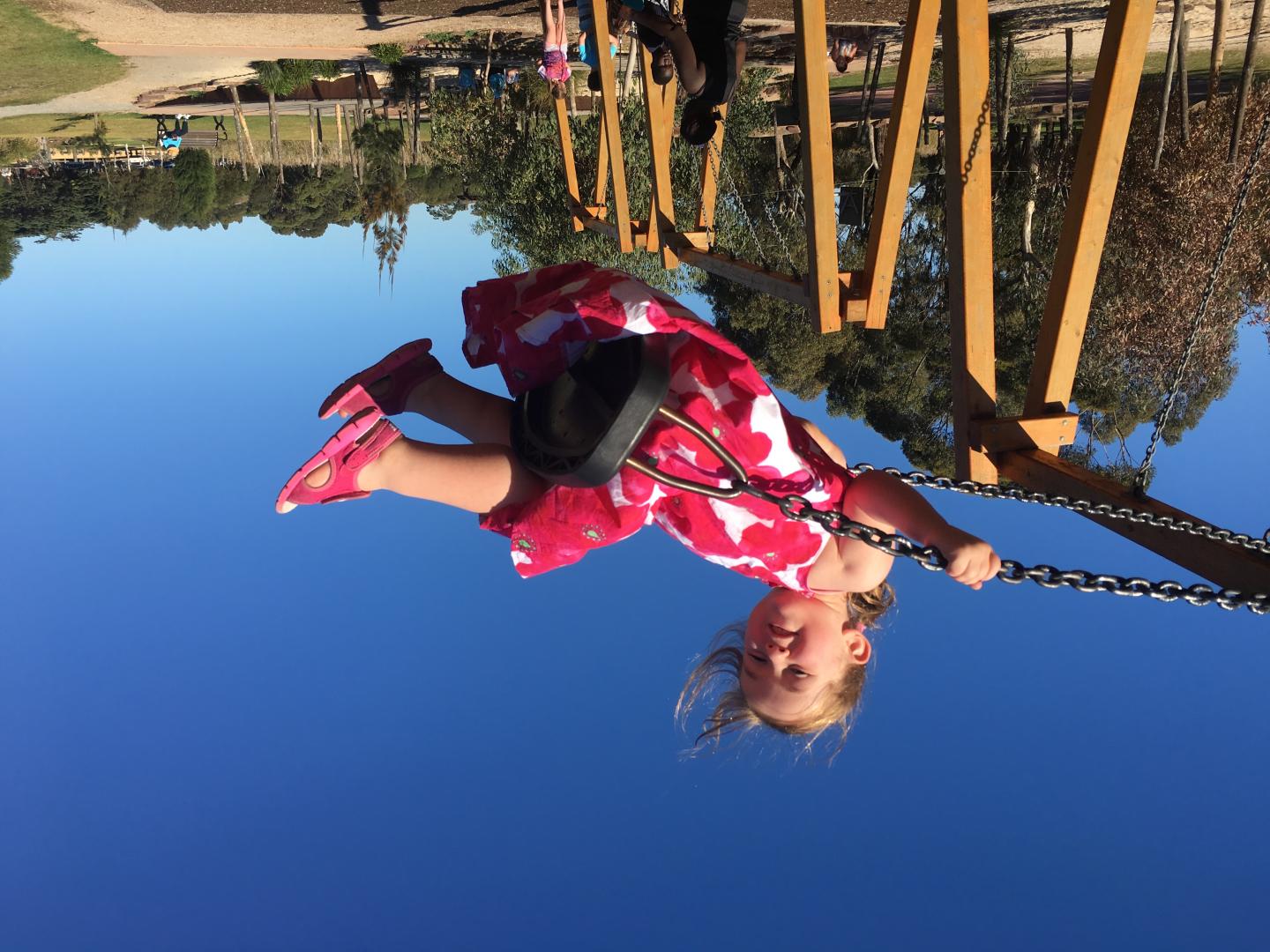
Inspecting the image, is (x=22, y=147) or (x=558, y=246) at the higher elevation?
(x=22, y=147)

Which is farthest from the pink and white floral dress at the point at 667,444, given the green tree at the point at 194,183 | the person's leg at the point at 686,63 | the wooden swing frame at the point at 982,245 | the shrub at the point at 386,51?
the green tree at the point at 194,183

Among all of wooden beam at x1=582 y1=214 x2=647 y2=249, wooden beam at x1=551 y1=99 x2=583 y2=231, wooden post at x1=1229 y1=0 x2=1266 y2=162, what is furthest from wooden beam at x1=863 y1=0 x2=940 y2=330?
wooden post at x1=1229 y1=0 x2=1266 y2=162

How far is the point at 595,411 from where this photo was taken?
249 centimetres

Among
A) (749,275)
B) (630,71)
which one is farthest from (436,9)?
(749,275)

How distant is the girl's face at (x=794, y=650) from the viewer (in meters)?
3.14

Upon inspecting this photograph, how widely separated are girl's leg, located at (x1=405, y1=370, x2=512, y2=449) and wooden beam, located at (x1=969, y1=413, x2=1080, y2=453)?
5.12ft

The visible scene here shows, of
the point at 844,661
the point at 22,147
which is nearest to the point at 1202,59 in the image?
the point at 844,661

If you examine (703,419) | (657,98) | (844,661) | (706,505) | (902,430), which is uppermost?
(657,98)

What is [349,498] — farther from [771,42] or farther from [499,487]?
[771,42]

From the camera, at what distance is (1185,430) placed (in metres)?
9.53

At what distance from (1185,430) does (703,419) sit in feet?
28.6

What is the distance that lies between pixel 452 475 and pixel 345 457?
12.6 inches

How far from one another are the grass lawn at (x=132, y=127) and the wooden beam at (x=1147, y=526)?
15722 mm

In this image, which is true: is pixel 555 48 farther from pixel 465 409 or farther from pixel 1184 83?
pixel 465 409
